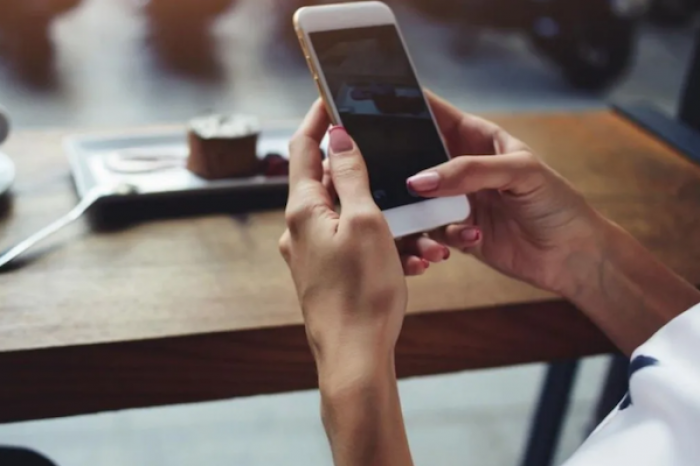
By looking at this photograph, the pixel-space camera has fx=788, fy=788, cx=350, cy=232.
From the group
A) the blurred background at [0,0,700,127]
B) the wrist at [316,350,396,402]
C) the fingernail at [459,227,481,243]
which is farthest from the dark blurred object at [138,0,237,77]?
the wrist at [316,350,396,402]

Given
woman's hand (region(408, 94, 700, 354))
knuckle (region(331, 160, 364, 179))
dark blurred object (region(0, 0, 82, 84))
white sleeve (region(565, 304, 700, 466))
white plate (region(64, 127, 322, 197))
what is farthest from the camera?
dark blurred object (region(0, 0, 82, 84))

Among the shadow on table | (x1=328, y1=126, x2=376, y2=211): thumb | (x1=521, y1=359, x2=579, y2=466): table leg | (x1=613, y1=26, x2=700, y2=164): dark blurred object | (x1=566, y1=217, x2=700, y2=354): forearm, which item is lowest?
(x1=521, y1=359, x2=579, y2=466): table leg

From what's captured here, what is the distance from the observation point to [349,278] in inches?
19.0

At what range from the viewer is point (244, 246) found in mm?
704

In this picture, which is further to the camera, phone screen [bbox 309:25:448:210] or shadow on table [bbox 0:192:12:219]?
shadow on table [bbox 0:192:12:219]

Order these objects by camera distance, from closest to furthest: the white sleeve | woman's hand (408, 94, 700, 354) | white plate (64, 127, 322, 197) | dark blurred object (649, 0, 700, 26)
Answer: the white sleeve < woman's hand (408, 94, 700, 354) < white plate (64, 127, 322, 197) < dark blurred object (649, 0, 700, 26)

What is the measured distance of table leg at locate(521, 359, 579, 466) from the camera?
1053 mm

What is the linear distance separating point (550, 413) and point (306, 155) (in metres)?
0.67

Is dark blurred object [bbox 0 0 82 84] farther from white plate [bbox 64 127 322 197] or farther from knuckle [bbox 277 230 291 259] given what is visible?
knuckle [bbox 277 230 291 259]

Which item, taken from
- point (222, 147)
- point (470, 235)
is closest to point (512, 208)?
point (470, 235)

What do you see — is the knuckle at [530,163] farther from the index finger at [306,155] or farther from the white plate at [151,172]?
the white plate at [151,172]

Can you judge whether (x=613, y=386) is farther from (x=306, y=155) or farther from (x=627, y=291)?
(x=306, y=155)

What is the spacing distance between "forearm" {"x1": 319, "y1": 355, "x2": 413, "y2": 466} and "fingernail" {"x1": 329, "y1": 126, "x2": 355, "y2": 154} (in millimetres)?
158

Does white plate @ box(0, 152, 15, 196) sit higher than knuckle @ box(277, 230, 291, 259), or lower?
lower
